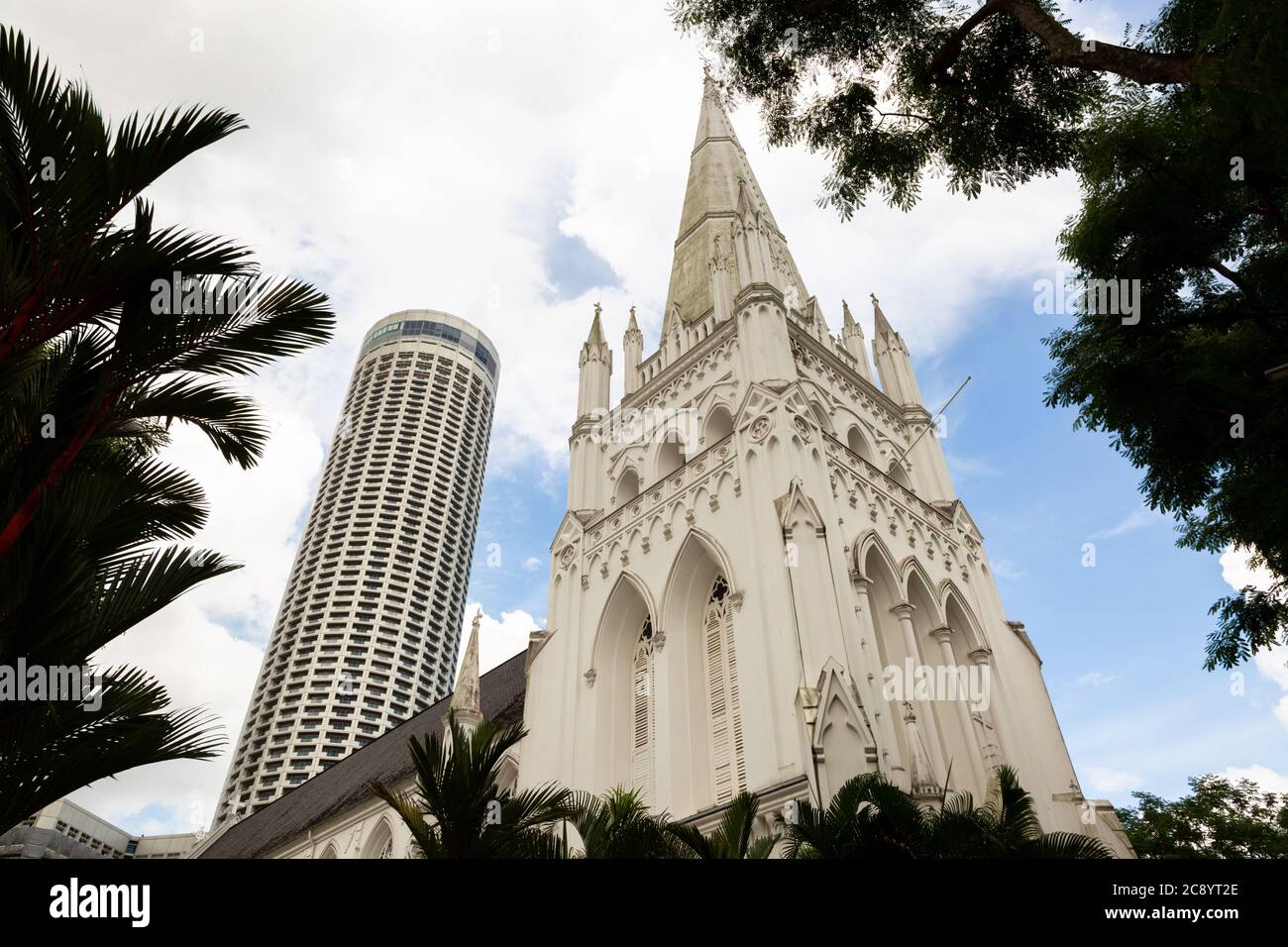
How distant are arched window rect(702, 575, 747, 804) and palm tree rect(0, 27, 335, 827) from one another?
39.5 feet

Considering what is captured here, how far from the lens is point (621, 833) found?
32.2 feet

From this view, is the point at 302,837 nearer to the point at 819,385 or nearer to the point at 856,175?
the point at 819,385

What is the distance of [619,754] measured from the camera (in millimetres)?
18625

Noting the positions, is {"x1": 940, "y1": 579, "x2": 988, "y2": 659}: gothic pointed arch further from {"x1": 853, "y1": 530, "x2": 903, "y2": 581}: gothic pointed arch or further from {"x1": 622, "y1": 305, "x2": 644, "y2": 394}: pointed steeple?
{"x1": 622, "y1": 305, "x2": 644, "y2": 394}: pointed steeple

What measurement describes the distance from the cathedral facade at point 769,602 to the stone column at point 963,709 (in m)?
0.05

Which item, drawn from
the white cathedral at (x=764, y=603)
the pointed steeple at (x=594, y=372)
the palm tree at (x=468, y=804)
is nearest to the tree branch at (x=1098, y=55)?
the white cathedral at (x=764, y=603)

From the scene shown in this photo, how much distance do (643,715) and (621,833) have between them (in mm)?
9244

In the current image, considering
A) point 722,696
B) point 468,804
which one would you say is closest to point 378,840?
point 722,696

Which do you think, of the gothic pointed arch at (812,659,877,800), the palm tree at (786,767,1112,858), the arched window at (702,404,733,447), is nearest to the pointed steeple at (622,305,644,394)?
the arched window at (702,404,733,447)

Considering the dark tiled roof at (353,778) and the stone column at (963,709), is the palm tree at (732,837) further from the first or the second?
the dark tiled roof at (353,778)

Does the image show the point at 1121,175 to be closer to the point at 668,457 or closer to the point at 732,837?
the point at 732,837
